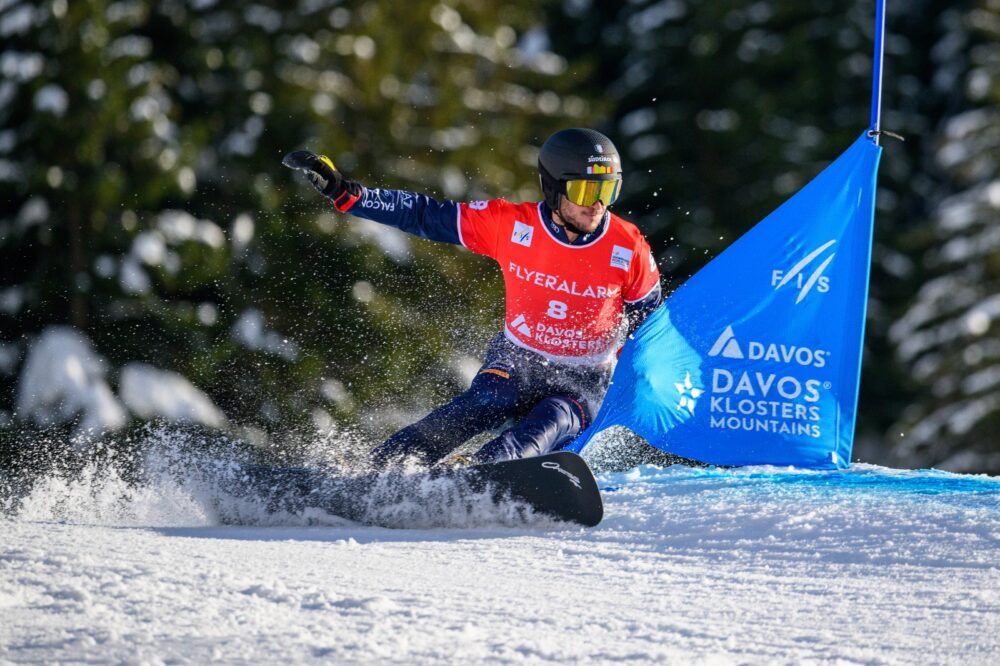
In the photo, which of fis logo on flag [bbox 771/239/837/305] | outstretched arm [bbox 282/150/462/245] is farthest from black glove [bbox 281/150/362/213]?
fis logo on flag [bbox 771/239/837/305]

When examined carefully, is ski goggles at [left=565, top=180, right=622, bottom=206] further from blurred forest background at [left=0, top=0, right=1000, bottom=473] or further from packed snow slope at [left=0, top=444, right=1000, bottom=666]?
blurred forest background at [left=0, top=0, right=1000, bottom=473]

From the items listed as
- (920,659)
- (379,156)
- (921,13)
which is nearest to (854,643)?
(920,659)

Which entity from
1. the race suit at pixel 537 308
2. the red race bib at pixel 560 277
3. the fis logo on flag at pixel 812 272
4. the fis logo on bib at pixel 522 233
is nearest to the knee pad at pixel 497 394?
the race suit at pixel 537 308

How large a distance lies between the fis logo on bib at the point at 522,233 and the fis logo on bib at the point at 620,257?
13.9 inches

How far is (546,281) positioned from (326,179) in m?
1.01

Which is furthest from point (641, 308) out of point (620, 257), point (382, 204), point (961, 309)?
point (961, 309)

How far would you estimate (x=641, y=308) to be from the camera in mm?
5984

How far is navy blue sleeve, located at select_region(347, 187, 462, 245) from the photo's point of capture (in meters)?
5.83

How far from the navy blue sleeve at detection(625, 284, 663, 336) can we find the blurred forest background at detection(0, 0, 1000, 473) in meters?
9.89

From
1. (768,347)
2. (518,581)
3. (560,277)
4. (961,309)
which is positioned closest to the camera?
(518,581)

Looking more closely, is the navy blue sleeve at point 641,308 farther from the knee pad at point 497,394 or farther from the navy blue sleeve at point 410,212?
the navy blue sleeve at point 410,212

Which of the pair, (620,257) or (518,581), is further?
(620,257)

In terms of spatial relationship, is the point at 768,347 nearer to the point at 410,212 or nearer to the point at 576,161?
the point at 576,161

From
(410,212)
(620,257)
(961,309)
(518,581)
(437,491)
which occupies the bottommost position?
(518,581)
